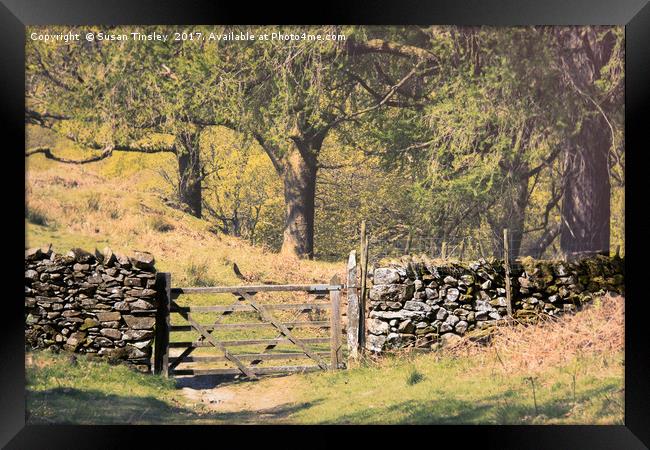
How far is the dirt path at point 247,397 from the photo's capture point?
414 inches

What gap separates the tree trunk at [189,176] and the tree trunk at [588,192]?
546cm

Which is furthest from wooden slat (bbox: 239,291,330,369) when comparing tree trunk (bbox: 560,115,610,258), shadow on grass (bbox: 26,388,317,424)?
tree trunk (bbox: 560,115,610,258)

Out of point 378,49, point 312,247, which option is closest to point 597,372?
point 312,247

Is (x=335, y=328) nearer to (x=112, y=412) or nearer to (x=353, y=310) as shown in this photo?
(x=353, y=310)

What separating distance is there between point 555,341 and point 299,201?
14.5ft

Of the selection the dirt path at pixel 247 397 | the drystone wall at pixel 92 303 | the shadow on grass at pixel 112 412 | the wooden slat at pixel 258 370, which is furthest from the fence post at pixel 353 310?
the drystone wall at pixel 92 303

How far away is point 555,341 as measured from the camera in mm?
10820

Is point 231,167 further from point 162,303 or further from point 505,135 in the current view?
point 505,135

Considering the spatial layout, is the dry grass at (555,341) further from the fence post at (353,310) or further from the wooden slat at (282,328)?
the wooden slat at (282,328)

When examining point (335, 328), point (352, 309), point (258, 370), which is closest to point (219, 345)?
point (258, 370)

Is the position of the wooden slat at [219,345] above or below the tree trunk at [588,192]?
below

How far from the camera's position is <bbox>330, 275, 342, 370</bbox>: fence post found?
1159 cm

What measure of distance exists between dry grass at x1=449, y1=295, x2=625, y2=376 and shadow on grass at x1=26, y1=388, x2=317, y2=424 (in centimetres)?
286

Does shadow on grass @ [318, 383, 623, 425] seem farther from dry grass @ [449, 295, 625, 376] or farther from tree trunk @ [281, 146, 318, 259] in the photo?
tree trunk @ [281, 146, 318, 259]
